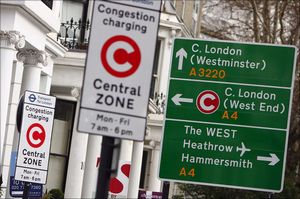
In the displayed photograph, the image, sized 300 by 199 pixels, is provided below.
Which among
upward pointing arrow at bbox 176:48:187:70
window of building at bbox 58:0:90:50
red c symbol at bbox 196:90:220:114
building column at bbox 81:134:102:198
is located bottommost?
building column at bbox 81:134:102:198

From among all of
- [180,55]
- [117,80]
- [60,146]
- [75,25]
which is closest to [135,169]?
[60,146]

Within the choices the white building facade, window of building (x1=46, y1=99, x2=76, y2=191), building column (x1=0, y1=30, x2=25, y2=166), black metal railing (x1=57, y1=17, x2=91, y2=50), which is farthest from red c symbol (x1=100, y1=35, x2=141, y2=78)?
window of building (x1=46, y1=99, x2=76, y2=191)

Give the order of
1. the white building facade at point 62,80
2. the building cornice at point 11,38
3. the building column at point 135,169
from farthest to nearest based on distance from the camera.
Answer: the building column at point 135,169 → the white building facade at point 62,80 → the building cornice at point 11,38

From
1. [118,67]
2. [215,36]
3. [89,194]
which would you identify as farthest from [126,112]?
[215,36]

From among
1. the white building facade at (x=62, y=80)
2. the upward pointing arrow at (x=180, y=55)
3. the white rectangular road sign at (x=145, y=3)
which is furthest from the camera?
the white building facade at (x=62, y=80)

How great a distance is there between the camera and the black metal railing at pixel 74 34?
26344 millimetres

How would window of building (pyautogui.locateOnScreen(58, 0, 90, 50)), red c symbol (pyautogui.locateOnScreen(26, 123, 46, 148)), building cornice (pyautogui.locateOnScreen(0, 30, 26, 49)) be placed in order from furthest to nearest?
window of building (pyautogui.locateOnScreen(58, 0, 90, 50)) → building cornice (pyautogui.locateOnScreen(0, 30, 26, 49)) → red c symbol (pyautogui.locateOnScreen(26, 123, 46, 148))

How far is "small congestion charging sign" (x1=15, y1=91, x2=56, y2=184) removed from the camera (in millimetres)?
13695

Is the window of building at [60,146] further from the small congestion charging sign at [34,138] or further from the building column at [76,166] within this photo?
the small congestion charging sign at [34,138]

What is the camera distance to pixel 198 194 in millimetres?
31547

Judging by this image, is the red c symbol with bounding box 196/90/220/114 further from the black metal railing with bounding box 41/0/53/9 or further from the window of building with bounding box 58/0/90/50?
the window of building with bounding box 58/0/90/50

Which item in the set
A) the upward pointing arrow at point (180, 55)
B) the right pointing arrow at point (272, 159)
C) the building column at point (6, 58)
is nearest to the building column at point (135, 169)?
the building column at point (6, 58)

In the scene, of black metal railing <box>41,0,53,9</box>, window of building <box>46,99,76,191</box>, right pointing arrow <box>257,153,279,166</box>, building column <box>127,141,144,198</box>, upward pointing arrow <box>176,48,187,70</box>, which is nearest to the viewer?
right pointing arrow <box>257,153,279,166</box>

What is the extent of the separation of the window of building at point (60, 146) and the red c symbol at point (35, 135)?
13.8 meters
